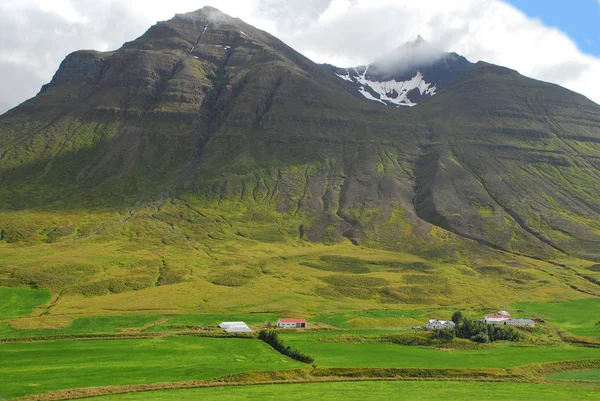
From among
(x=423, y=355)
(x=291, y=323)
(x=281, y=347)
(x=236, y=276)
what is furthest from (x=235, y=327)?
(x=236, y=276)

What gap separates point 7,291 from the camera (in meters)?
130

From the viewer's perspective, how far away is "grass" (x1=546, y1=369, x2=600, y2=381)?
71812 mm

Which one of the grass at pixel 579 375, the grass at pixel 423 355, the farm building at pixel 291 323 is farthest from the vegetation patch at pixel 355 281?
the grass at pixel 579 375

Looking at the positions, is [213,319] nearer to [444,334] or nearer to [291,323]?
[291,323]

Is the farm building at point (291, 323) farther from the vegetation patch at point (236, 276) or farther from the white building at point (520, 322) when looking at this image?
the white building at point (520, 322)

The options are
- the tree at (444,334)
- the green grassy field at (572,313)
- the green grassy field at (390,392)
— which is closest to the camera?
the green grassy field at (390,392)

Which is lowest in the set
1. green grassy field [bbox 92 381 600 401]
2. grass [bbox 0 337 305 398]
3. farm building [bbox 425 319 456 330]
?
green grassy field [bbox 92 381 600 401]

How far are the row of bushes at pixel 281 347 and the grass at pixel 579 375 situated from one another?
33625mm

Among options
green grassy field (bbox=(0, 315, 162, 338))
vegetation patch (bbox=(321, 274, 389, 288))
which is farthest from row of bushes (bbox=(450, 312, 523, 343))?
vegetation patch (bbox=(321, 274, 389, 288))

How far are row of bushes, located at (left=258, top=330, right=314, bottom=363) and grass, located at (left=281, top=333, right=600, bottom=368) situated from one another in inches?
75.1

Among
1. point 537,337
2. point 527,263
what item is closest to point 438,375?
point 537,337

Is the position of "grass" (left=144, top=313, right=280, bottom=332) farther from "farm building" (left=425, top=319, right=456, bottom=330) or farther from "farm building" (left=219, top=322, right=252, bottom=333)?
"farm building" (left=425, top=319, right=456, bottom=330)

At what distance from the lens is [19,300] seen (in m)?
124

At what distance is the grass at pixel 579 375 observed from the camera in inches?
2827
